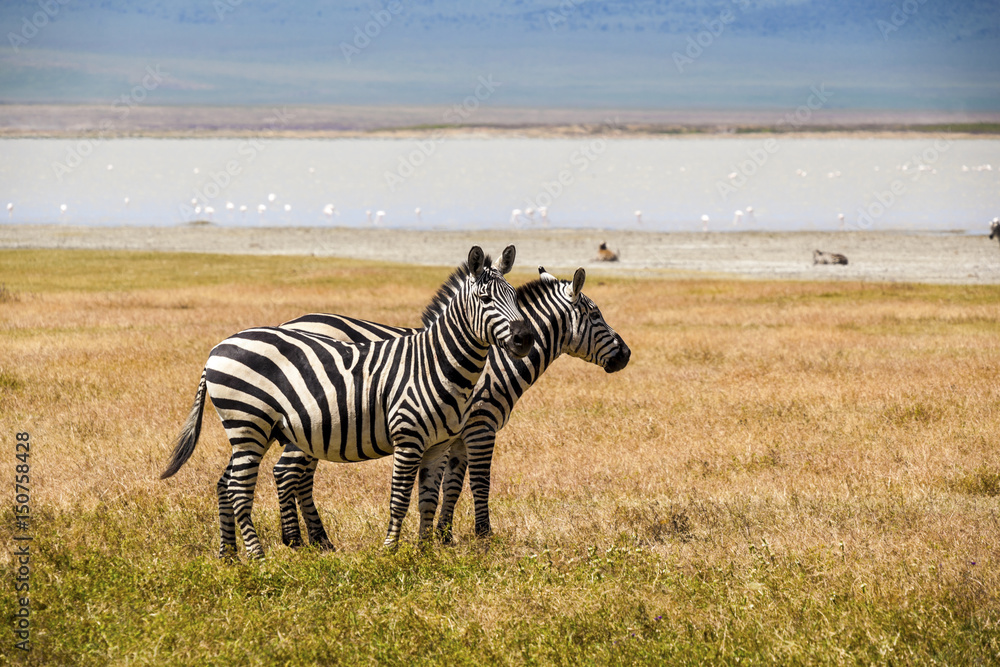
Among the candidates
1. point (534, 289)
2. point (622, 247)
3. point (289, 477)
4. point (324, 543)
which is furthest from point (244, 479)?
point (622, 247)

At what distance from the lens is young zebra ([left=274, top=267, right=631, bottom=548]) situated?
27.3ft

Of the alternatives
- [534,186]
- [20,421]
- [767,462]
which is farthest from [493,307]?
[534,186]

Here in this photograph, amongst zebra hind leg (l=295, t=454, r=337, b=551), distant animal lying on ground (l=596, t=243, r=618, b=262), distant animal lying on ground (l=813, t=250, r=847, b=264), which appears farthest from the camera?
distant animal lying on ground (l=596, t=243, r=618, b=262)

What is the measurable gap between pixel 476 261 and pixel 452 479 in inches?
83.4

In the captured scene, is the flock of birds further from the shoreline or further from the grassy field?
the grassy field

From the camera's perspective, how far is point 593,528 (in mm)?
8984

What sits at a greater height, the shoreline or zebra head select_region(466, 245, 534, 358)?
zebra head select_region(466, 245, 534, 358)

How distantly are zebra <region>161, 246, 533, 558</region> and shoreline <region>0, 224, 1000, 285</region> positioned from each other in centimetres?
3001

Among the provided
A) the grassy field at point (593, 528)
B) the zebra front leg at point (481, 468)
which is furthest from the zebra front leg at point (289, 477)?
the zebra front leg at point (481, 468)

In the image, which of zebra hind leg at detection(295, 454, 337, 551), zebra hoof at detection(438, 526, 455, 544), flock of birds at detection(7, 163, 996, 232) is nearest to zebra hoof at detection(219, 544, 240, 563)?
zebra hind leg at detection(295, 454, 337, 551)

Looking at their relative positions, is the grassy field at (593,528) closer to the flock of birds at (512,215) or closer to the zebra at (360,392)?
the zebra at (360,392)

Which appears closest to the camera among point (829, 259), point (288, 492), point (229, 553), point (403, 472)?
point (403, 472)

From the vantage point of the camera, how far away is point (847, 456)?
11727mm

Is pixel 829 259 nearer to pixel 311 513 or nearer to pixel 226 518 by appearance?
pixel 311 513
